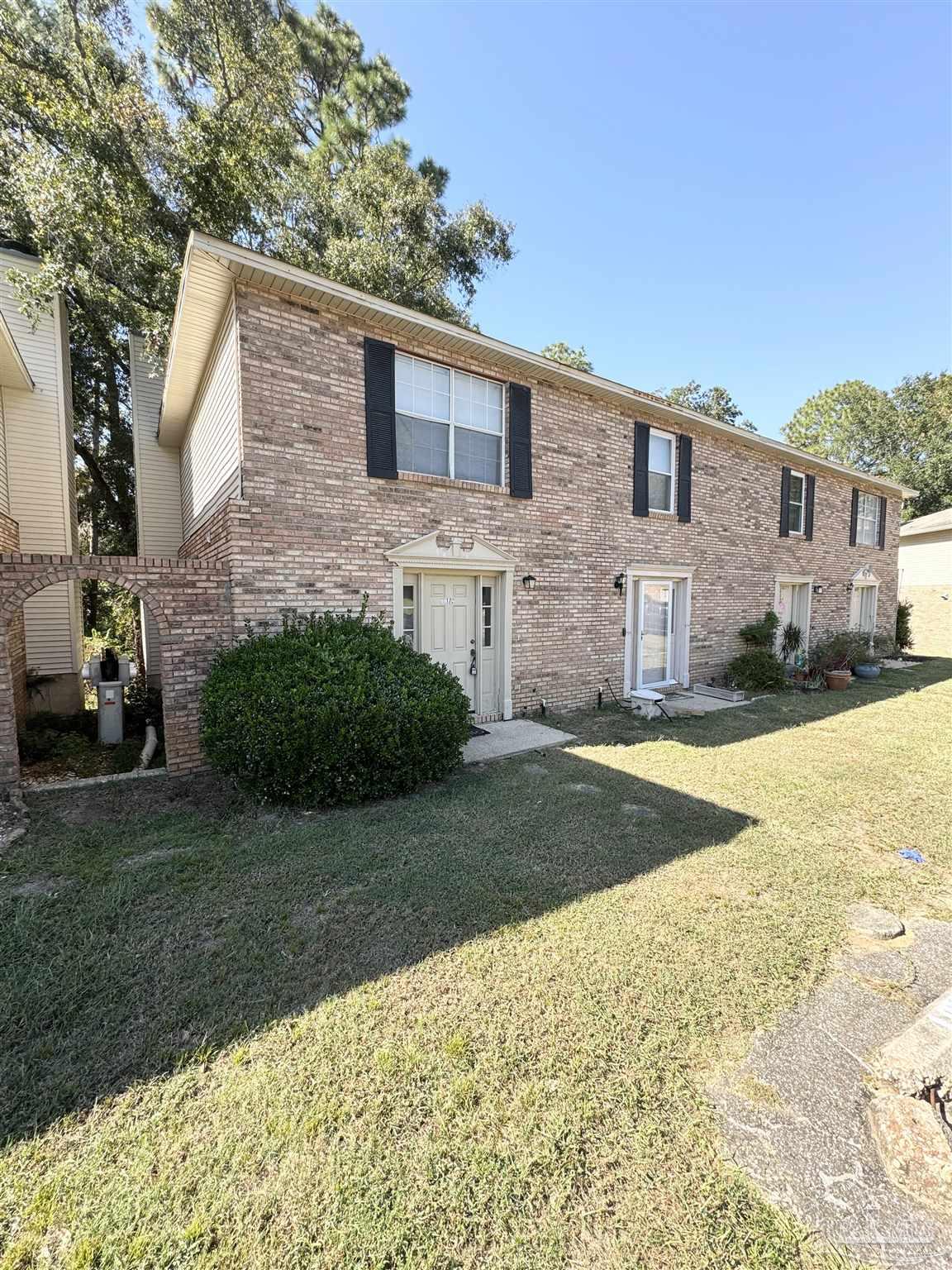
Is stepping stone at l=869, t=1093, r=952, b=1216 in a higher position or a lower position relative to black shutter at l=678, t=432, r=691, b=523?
lower

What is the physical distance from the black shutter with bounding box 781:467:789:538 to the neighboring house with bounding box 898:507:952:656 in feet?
31.4

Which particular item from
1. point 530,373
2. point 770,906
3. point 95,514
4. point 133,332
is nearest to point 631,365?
point 530,373

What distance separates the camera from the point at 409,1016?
93.8 inches

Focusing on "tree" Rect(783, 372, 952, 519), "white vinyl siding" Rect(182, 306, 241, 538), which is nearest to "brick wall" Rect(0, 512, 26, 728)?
"white vinyl siding" Rect(182, 306, 241, 538)

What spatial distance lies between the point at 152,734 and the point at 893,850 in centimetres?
732

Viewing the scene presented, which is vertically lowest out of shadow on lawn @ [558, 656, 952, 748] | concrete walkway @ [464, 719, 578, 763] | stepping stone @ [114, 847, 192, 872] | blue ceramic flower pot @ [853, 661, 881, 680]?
stepping stone @ [114, 847, 192, 872]

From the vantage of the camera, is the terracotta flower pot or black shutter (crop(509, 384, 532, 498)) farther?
the terracotta flower pot

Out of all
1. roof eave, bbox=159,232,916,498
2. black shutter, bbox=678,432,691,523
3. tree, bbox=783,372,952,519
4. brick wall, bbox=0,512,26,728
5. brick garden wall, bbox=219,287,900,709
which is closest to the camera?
roof eave, bbox=159,232,916,498

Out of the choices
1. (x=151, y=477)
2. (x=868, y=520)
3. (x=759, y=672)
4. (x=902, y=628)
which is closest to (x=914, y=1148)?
(x=759, y=672)

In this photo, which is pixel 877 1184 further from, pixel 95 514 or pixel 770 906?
pixel 95 514

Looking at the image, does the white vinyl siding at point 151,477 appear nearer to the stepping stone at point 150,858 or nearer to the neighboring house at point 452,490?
the neighboring house at point 452,490

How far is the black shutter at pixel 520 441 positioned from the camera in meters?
7.46

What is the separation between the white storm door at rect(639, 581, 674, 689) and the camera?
9523mm

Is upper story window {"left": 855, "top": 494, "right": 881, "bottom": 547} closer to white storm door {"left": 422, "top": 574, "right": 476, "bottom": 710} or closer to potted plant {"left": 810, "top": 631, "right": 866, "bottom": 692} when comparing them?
potted plant {"left": 810, "top": 631, "right": 866, "bottom": 692}
